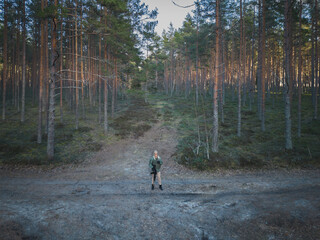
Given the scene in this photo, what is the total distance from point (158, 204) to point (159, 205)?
0.10m

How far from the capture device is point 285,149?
13523mm

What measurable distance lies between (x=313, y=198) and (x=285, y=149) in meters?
7.65

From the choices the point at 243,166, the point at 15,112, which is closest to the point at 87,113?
the point at 15,112

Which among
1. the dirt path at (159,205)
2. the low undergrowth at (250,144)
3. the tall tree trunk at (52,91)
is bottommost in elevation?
the dirt path at (159,205)

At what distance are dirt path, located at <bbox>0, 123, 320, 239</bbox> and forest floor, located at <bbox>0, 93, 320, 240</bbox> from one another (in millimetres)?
25

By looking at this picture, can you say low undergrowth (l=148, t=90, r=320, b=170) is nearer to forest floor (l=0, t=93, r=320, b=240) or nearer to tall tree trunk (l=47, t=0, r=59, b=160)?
forest floor (l=0, t=93, r=320, b=240)

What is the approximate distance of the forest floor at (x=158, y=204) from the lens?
17.0 feet

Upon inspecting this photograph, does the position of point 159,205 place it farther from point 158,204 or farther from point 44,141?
point 44,141

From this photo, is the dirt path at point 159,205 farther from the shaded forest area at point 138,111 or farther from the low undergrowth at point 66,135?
the shaded forest area at point 138,111

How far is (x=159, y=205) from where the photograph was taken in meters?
6.83

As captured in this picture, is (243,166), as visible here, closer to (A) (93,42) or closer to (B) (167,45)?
(A) (93,42)

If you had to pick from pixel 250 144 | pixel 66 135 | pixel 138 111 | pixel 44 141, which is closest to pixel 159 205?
pixel 250 144

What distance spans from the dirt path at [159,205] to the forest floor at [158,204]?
0.08ft

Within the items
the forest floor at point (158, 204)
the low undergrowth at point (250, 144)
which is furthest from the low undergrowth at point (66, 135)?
the low undergrowth at point (250, 144)
